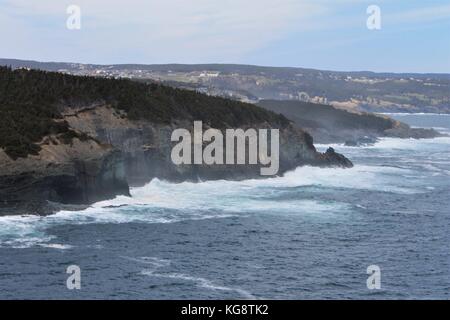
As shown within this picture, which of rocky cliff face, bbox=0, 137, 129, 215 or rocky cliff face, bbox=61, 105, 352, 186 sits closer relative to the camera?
rocky cliff face, bbox=0, 137, 129, 215

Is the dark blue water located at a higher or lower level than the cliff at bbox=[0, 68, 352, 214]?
lower

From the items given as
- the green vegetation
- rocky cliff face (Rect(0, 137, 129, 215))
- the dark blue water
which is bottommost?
the dark blue water

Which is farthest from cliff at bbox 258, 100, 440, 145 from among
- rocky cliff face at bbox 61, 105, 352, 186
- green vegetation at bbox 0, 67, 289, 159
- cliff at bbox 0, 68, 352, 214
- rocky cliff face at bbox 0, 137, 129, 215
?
rocky cliff face at bbox 0, 137, 129, 215

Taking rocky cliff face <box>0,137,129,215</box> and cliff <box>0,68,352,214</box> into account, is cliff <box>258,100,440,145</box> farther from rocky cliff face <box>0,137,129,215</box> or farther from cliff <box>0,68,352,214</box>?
rocky cliff face <box>0,137,129,215</box>

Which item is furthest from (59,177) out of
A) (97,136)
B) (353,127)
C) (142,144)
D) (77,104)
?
(353,127)

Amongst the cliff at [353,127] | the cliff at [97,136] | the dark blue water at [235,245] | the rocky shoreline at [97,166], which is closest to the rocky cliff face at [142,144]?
the rocky shoreline at [97,166]
